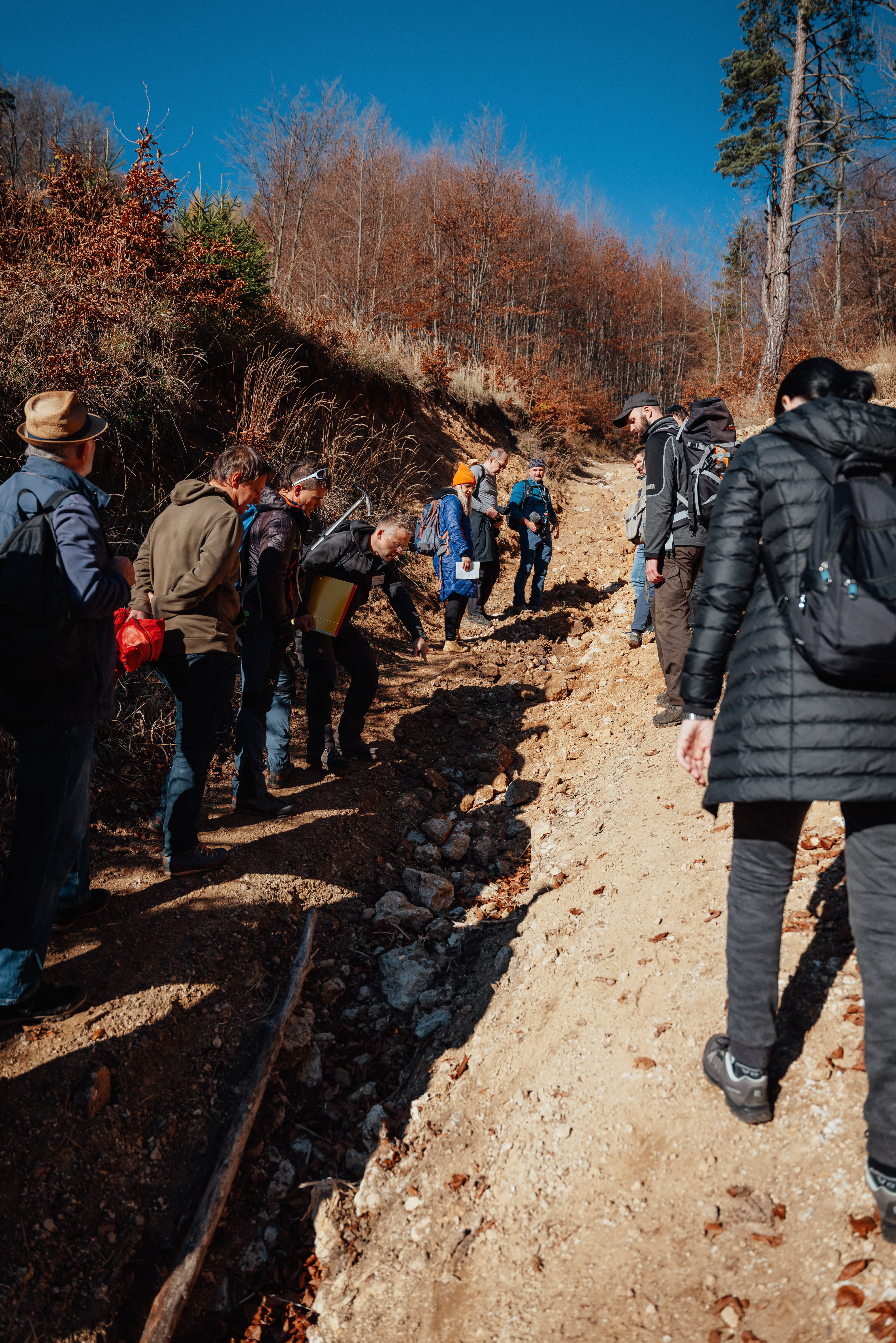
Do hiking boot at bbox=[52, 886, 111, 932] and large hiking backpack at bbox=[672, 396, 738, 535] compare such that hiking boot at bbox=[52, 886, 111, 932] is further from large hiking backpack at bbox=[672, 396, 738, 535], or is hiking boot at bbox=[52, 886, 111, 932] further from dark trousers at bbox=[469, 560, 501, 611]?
dark trousers at bbox=[469, 560, 501, 611]

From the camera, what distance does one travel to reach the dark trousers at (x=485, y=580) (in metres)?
8.30

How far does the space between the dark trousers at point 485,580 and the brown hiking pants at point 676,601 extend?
3572mm

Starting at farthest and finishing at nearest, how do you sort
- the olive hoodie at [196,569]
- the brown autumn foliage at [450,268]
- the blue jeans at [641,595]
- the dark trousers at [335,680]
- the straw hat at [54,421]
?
the brown autumn foliage at [450,268] < the blue jeans at [641,595] < the dark trousers at [335,680] < the olive hoodie at [196,569] < the straw hat at [54,421]

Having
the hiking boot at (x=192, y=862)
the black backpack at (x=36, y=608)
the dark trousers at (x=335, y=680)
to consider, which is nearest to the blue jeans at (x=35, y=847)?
the black backpack at (x=36, y=608)

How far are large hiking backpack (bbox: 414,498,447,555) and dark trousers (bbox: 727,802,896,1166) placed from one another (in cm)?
605

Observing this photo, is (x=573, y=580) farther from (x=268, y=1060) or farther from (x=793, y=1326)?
(x=793, y=1326)

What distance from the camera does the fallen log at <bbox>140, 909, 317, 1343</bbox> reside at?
7.03 ft

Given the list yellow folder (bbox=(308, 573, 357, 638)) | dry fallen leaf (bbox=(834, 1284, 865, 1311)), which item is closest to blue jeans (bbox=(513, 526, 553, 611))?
yellow folder (bbox=(308, 573, 357, 638))

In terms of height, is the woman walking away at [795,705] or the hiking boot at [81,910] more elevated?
the woman walking away at [795,705]

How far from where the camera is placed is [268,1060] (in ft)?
9.58

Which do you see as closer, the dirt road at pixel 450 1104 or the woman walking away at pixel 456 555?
the dirt road at pixel 450 1104

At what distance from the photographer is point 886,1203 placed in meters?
1.70

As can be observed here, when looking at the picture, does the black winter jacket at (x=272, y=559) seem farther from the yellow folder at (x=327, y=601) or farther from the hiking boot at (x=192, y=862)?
the hiking boot at (x=192, y=862)

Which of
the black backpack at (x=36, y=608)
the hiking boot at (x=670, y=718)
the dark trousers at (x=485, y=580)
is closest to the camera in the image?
the black backpack at (x=36, y=608)
